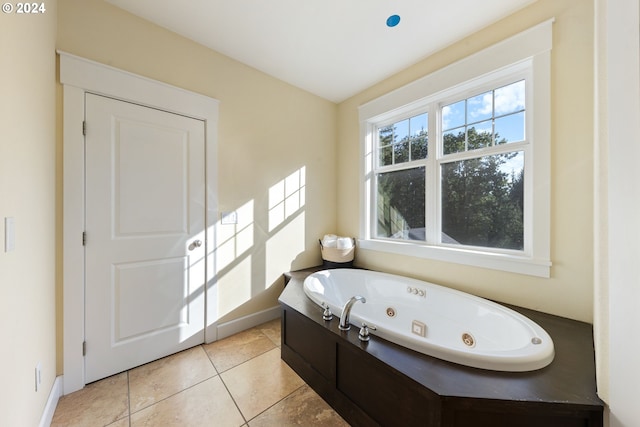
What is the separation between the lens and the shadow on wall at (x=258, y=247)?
7.16 feet

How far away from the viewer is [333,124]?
3062mm

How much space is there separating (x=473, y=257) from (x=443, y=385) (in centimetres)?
123

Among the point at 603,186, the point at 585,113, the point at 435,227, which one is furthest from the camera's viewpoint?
the point at 435,227

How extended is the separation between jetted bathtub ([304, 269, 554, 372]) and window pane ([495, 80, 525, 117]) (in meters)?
1.43

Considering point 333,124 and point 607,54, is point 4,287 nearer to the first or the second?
point 607,54

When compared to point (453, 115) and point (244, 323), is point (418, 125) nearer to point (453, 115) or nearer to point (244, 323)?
point (453, 115)

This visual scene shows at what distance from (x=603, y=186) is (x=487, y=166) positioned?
1.08 metres

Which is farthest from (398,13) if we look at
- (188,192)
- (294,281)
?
(294,281)

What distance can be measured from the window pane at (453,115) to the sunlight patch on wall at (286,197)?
1482 millimetres

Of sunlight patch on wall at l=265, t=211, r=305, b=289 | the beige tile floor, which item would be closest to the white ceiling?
sunlight patch on wall at l=265, t=211, r=305, b=289

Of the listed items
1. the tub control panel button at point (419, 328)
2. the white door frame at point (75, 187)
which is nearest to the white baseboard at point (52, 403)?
the white door frame at point (75, 187)

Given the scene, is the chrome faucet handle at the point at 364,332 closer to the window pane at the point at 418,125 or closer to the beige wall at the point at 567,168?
the beige wall at the point at 567,168

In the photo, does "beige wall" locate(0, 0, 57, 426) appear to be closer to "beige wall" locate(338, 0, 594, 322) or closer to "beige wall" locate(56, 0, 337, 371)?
"beige wall" locate(56, 0, 337, 371)

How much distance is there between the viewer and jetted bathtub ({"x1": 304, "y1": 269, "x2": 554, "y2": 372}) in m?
1.07
